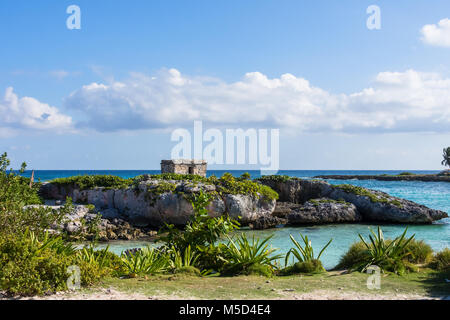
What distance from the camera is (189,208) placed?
76.3 feet

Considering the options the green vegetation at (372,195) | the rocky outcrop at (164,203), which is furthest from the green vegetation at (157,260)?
the green vegetation at (372,195)

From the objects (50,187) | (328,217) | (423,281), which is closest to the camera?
(423,281)

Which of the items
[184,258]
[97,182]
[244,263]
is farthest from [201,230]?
[97,182]

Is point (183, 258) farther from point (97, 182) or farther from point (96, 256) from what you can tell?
point (97, 182)

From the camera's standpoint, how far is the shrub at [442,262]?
9.17m

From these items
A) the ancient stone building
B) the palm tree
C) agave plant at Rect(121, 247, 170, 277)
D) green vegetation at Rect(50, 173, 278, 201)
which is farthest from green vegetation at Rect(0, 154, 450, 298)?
the palm tree

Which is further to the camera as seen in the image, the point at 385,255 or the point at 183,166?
the point at 183,166

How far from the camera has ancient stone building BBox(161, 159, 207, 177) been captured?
1401 inches

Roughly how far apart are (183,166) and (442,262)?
94.4 ft

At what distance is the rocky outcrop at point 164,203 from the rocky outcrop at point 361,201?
3.49 m

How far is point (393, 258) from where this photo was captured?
9.32 meters

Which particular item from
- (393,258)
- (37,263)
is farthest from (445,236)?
A: (37,263)
